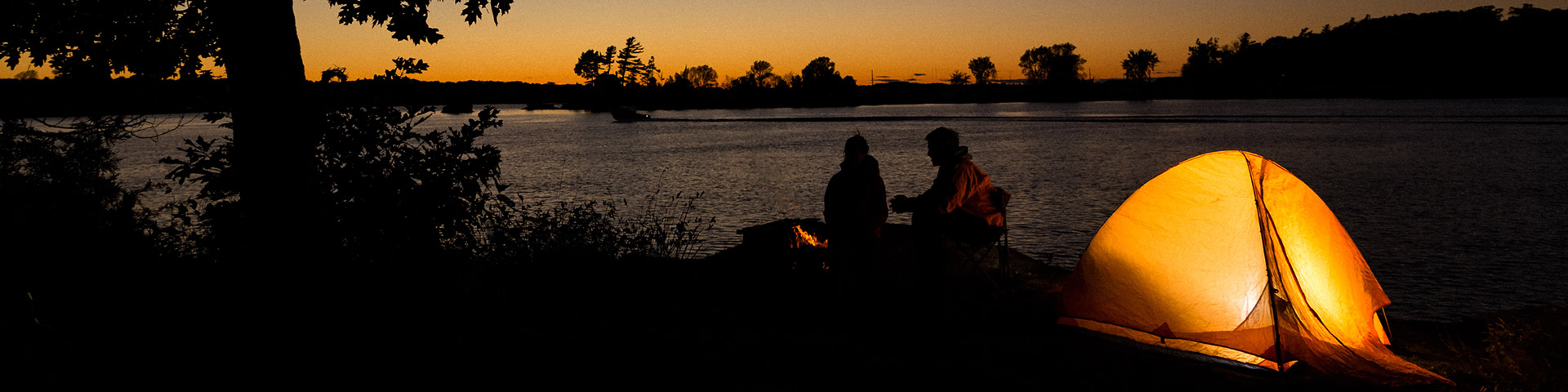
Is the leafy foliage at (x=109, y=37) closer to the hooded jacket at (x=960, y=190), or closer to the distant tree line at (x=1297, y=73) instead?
the hooded jacket at (x=960, y=190)

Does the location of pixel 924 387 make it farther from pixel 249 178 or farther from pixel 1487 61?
pixel 1487 61

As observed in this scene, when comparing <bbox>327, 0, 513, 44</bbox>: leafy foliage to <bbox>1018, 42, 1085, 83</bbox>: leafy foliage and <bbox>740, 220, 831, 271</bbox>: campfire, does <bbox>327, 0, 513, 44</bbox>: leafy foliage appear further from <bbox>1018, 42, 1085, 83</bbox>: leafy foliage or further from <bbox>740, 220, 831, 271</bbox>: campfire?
<bbox>1018, 42, 1085, 83</bbox>: leafy foliage

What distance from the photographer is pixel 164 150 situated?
54.5m

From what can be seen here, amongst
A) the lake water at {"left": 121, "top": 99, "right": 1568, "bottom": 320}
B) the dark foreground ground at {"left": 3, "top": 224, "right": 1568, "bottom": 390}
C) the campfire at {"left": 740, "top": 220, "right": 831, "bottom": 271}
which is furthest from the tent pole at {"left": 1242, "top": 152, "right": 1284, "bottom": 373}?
the lake water at {"left": 121, "top": 99, "right": 1568, "bottom": 320}

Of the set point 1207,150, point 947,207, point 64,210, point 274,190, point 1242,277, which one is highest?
point 274,190

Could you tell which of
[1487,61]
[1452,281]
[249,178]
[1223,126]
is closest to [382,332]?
[249,178]

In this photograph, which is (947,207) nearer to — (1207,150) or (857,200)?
(857,200)

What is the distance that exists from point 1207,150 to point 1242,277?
37.4 m

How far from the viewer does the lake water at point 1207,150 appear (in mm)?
11836

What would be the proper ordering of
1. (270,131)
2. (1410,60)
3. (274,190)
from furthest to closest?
(1410,60)
(274,190)
(270,131)

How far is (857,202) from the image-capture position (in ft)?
22.2

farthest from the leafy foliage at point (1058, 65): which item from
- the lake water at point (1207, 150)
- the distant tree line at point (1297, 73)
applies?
the lake water at point (1207, 150)

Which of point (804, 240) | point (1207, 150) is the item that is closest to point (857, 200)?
point (804, 240)

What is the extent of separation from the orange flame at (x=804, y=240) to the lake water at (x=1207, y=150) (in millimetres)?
5363
